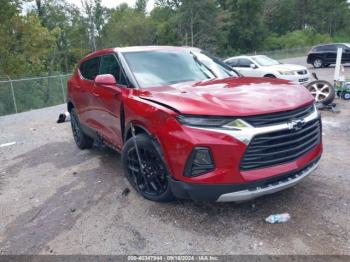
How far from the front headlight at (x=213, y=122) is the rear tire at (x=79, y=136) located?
3711mm

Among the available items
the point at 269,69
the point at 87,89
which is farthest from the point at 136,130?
the point at 269,69

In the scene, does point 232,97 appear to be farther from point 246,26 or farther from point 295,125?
point 246,26

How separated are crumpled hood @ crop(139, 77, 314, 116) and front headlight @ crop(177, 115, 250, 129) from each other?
47 mm

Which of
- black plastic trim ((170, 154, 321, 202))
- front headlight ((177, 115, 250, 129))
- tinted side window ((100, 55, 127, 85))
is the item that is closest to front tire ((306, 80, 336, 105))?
tinted side window ((100, 55, 127, 85))

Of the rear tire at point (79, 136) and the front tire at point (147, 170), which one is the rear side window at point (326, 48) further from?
the front tire at point (147, 170)

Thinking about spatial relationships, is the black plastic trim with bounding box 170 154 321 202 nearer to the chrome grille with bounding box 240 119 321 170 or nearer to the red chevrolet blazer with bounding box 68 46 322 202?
the red chevrolet blazer with bounding box 68 46 322 202

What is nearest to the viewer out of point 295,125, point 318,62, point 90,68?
point 295,125

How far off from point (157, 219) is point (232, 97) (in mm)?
1557

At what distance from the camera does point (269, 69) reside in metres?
13.9

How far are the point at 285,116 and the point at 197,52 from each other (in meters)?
2.36

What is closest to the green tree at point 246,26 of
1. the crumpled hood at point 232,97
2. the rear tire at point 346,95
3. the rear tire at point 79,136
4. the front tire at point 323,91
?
the rear tire at point 346,95

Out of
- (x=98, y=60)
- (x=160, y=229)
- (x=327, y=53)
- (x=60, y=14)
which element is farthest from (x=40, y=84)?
(x=60, y=14)

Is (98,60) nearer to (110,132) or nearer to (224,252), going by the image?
(110,132)

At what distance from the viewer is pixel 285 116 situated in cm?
329
